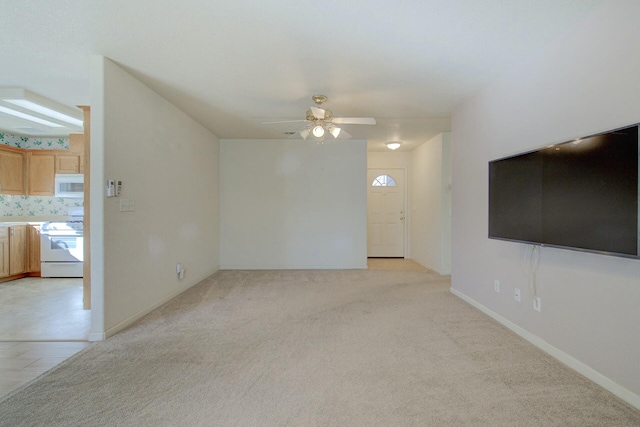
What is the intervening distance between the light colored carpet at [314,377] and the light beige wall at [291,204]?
8.43ft

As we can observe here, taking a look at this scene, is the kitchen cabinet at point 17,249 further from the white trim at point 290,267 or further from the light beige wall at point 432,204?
the light beige wall at point 432,204

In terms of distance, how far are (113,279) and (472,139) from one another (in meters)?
4.06

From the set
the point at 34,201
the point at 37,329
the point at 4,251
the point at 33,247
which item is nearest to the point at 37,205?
the point at 34,201

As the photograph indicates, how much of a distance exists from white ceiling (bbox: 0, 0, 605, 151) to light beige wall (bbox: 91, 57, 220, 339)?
1.04ft

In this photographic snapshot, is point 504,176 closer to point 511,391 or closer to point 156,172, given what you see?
point 511,391

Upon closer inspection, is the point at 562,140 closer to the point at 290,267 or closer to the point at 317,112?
the point at 317,112

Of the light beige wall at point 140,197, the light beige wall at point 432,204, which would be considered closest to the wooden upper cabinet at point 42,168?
the light beige wall at point 140,197

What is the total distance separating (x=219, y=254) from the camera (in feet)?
20.1

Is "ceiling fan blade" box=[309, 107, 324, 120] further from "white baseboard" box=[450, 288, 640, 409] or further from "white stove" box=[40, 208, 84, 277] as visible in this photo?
"white stove" box=[40, 208, 84, 277]

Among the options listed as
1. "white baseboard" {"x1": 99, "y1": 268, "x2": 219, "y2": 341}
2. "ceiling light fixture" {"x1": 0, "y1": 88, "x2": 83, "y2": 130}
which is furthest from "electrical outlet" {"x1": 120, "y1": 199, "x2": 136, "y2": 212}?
"ceiling light fixture" {"x1": 0, "y1": 88, "x2": 83, "y2": 130}

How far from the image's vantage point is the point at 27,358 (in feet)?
8.07

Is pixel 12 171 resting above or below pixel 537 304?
above

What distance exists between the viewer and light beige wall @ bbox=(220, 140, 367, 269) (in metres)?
6.12

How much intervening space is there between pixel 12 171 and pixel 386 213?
716cm
